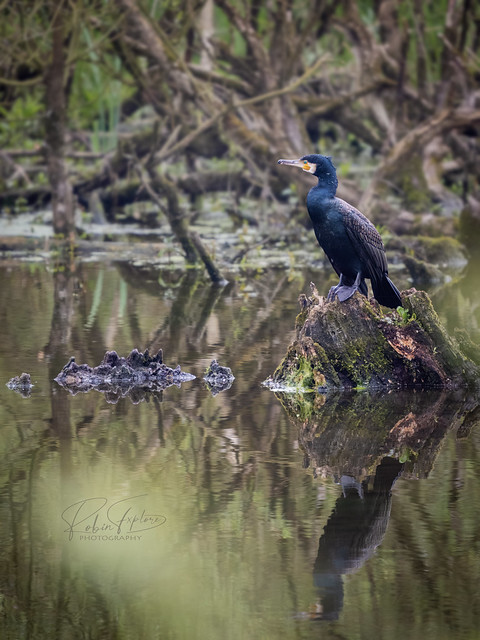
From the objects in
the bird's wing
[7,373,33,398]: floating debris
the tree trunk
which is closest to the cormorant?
the bird's wing

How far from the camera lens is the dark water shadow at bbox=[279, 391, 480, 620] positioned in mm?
5172

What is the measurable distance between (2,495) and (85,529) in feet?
1.98

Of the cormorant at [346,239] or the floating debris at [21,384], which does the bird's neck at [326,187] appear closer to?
the cormorant at [346,239]

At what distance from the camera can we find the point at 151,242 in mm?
16578

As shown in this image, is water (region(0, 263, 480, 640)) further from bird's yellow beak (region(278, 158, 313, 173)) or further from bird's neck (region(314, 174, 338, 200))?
bird's yellow beak (region(278, 158, 313, 173))

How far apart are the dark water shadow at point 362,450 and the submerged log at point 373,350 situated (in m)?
0.19

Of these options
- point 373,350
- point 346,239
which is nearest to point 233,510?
point 373,350

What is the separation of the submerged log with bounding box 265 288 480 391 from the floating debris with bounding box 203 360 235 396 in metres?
0.31

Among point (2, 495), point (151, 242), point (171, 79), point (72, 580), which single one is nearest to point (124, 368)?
point (2, 495)

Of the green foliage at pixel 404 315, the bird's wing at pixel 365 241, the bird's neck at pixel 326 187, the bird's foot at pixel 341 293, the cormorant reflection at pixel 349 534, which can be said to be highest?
the bird's neck at pixel 326 187

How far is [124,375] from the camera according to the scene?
855 cm

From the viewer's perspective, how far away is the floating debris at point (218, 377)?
8478mm

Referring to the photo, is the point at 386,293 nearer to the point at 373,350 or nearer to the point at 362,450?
the point at 373,350
